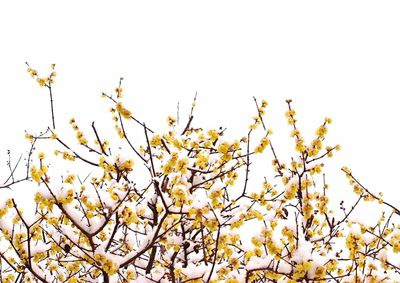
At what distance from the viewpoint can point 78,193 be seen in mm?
3666

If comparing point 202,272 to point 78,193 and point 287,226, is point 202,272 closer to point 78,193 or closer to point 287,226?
point 287,226

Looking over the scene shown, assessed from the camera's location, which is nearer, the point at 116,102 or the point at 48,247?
the point at 48,247

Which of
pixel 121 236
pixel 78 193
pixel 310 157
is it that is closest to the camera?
pixel 78 193

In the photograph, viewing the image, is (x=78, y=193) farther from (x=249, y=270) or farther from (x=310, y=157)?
(x=310, y=157)

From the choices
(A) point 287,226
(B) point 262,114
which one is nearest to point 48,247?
(A) point 287,226

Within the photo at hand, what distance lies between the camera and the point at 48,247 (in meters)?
3.88

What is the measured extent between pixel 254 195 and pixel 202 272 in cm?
98

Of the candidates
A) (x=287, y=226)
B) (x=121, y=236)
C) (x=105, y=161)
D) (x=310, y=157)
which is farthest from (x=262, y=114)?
(x=121, y=236)

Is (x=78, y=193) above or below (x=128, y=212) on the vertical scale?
above

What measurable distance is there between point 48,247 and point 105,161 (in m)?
1.01

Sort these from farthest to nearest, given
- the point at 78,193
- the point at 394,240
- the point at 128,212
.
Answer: the point at 394,240
the point at 78,193
the point at 128,212

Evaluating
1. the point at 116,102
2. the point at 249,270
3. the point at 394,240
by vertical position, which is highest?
the point at 116,102

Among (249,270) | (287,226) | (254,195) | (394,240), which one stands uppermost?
(254,195)

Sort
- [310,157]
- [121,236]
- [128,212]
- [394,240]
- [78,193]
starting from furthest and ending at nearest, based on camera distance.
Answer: [121,236], [310,157], [394,240], [78,193], [128,212]
